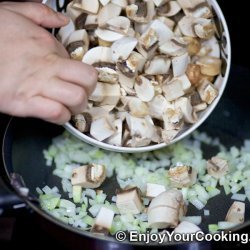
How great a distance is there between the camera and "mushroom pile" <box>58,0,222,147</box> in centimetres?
129

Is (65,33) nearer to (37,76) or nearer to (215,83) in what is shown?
(37,76)

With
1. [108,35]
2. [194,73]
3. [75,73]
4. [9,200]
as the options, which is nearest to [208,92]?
[194,73]

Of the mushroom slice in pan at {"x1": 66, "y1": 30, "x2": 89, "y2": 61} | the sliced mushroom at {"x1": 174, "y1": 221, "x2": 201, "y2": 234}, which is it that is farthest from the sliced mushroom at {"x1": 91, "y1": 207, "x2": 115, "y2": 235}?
the mushroom slice in pan at {"x1": 66, "y1": 30, "x2": 89, "y2": 61}

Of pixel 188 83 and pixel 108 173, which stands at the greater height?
pixel 188 83

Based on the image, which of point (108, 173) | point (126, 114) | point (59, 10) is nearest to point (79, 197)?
point (108, 173)

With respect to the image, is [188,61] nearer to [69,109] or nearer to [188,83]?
[188,83]

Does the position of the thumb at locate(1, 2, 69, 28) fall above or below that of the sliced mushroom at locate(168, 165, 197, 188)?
above

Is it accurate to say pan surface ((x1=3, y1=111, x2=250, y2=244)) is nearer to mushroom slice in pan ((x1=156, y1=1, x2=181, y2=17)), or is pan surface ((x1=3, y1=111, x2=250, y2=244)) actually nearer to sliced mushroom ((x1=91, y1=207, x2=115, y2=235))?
sliced mushroom ((x1=91, y1=207, x2=115, y2=235))

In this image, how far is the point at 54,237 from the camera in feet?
3.67

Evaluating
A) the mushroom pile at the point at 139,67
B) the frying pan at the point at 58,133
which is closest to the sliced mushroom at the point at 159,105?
the mushroom pile at the point at 139,67

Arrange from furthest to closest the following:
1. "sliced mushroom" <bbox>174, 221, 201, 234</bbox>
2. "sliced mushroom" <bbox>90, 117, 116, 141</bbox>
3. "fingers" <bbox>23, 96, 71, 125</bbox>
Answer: "sliced mushroom" <bbox>90, 117, 116, 141</bbox> → "sliced mushroom" <bbox>174, 221, 201, 234</bbox> → "fingers" <bbox>23, 96, 71, 125</bbox>

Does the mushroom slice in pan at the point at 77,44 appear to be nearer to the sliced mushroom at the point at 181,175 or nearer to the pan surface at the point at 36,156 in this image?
the pan surface at the point at 36,156

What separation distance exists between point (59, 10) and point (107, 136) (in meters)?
0.35

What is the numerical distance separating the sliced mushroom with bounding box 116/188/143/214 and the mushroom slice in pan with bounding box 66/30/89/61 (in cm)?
34
